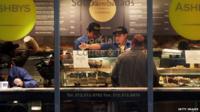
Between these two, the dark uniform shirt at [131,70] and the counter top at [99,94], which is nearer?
the counter top at [99,94]

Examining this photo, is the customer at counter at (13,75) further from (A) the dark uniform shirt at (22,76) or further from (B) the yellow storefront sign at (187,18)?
(B) the yellow storefront sign at (187,18)

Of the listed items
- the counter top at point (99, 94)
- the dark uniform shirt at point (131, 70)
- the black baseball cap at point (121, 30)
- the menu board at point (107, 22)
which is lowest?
the counter top at point (99, 94)

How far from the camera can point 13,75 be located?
12.8 metres

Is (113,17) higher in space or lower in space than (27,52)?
higher

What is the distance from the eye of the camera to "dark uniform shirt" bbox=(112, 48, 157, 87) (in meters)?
12.7

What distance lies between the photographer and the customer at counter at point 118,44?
12656mm

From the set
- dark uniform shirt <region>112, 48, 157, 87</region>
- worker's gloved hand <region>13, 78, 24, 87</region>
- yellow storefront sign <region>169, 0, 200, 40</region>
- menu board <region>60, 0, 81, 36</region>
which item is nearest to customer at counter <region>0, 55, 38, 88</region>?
worker's gloved hand <region>13, 78, 24, 87</region>

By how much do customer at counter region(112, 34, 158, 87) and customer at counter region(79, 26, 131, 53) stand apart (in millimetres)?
119

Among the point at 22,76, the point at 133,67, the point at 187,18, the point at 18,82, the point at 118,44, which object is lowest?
the point at 18,82

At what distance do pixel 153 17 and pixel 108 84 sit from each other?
1.32 m

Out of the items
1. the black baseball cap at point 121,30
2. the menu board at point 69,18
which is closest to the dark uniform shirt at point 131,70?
the black baseball cap at point 121,30

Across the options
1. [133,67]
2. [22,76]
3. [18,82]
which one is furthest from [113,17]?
[18,82]

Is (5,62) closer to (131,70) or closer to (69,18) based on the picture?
(69,18)

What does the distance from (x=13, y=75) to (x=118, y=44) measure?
181cm
